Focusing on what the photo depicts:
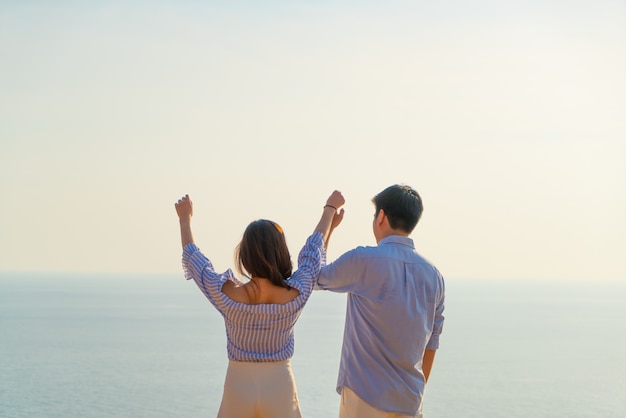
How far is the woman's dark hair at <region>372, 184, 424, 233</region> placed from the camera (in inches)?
136

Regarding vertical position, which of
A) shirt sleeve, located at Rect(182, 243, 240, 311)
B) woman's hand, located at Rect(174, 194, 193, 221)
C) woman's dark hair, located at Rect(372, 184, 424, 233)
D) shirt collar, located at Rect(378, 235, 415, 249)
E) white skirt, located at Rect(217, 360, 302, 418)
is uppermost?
woman's dark hair, located at Rect(372, 184, 424, 233)

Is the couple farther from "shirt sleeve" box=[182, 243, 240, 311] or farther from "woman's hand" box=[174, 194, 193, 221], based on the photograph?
"woman's hand" box=[174, 194, 193, 221]

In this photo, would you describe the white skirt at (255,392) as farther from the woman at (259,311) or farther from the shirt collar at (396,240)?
the shirt collar at (396,240)

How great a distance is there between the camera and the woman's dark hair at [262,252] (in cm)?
341

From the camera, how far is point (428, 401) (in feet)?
185

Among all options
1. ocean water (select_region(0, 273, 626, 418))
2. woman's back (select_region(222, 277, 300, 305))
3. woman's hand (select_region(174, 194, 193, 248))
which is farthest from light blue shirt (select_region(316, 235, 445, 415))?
ocean water (select_region(0, 273, 626, 418))

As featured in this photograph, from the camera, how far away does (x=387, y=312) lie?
3.42 meters

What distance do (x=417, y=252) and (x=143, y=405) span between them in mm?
49208

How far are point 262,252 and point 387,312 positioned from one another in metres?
0.52

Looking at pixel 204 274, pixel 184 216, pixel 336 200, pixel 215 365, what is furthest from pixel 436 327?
pixel 215 365

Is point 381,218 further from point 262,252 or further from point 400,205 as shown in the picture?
point 262,252

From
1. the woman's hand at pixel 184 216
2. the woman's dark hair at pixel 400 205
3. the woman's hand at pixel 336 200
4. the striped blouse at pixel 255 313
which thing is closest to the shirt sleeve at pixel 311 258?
the striped blouse at pixel 255 313

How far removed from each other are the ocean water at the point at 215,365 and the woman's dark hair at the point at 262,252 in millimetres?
41832

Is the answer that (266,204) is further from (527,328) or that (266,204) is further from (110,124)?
(527,328)
